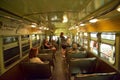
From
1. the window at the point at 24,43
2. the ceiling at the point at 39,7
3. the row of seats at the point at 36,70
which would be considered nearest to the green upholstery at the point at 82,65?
the row of seats at the point at 36,70

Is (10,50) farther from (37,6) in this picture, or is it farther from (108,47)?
(108,47)

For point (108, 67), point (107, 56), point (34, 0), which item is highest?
point (34, 0)

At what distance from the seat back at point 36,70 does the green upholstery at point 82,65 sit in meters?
0.74

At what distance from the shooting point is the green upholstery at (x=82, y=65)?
4059 mm

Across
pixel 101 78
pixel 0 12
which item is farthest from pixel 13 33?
pixel 101 78

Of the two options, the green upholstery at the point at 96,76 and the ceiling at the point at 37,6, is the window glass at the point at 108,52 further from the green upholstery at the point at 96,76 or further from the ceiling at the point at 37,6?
the ceiling at the point at 37,6

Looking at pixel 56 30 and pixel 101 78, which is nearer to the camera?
pixel 101 78

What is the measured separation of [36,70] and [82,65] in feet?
4.37

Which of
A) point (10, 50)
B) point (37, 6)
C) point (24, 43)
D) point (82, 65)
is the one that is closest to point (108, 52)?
point (82, 65)

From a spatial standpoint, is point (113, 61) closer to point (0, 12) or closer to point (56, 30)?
point (0, 12)

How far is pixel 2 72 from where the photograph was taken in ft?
8.98

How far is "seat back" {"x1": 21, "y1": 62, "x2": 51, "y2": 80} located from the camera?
3624 millimetres

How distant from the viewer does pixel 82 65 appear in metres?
4.12

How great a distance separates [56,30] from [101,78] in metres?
15.2
